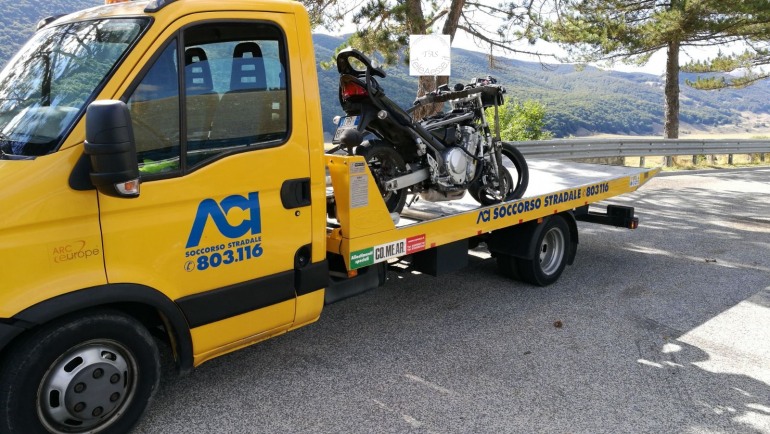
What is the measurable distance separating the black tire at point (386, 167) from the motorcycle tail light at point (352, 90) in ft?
1.33

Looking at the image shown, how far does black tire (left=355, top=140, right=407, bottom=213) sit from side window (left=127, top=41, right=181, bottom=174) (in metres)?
1.95

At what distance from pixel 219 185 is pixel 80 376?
119cm

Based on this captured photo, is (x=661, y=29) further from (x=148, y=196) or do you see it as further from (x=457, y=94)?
(x=148, y=196)

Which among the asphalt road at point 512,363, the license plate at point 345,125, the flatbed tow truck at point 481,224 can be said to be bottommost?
the asphalt road at point 512,363

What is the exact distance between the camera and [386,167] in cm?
525

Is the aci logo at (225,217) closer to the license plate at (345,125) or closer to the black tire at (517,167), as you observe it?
the license plate at (345,125)

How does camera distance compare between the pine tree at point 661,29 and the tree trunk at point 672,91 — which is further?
the tree trunk at point 672,91

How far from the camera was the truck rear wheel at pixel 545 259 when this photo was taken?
20.0ft

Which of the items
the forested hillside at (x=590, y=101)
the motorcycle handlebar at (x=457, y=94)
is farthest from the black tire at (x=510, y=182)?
the forested hillside at (x=590, y=101)

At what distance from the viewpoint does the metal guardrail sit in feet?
44.9

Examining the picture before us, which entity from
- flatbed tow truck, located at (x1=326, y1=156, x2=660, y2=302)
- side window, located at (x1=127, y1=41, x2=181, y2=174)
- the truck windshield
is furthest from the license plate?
the truck windshield

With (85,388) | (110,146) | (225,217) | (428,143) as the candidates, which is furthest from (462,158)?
(85,388)

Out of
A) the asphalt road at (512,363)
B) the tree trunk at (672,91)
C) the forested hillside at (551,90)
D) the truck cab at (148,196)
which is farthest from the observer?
the tree trunk at (672,91)

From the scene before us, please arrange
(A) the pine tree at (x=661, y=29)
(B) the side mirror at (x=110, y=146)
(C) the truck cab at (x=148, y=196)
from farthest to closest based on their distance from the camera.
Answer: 1. (A) the pine tree at (x=661, y=29)
2. (C) the truck cab at (x=148, y=196)
3. (B) the side mirror at (x=110, y=146)
